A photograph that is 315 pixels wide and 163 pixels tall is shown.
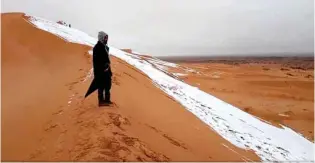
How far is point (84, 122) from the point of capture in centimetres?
554

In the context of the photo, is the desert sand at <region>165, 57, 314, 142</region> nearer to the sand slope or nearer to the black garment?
the sand slope

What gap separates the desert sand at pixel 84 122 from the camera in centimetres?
481

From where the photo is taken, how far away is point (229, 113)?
11.4 metres

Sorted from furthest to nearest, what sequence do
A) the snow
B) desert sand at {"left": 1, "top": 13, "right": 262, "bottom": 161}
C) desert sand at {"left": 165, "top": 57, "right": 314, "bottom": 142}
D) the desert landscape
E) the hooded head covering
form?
desert sand at {"left": 165, "top": 57, "right": 314, "bottom": 142} < the snow < the hooded head covering < the desert landscape < desert sand at {"left": 1, "top": 13, "right": 262, "bottom": 161}

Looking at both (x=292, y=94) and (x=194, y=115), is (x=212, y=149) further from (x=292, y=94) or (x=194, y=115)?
(x=292, y=94)

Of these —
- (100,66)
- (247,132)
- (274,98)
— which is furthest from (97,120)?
(274,98)

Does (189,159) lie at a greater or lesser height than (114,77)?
lesser

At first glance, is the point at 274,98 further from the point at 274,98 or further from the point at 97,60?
the point at 97,60

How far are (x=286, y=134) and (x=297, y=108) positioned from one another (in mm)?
10781

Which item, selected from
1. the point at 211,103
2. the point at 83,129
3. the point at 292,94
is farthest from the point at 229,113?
the point at 292,94

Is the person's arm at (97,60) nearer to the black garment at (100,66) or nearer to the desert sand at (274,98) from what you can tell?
the black garment at (100,66)

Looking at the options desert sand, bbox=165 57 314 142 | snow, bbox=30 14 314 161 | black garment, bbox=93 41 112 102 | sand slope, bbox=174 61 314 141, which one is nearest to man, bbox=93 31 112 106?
black garment, bbox=93 41 112 102

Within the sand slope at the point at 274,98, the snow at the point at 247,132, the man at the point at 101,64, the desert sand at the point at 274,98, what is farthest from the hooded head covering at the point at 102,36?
the sand slope at the point at 274,98

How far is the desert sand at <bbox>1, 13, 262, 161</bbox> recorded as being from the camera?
15.8ft
